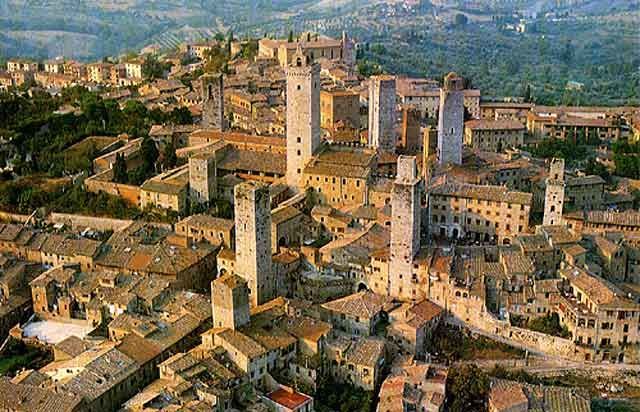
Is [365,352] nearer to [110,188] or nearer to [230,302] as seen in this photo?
[230,302]

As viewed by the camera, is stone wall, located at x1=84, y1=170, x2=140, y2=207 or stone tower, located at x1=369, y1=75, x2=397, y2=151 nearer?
stone wall, located at x1=84, y1=170, x2=140, y2=207

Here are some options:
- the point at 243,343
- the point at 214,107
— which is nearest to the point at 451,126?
the point at 214,107

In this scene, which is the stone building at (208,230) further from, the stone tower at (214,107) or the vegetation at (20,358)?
the stone tower at (214,107)

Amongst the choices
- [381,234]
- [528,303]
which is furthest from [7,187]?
[528,303]

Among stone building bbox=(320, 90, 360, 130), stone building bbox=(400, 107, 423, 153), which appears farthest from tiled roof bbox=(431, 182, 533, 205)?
stone building bbox=(320, 90, 360, 130)

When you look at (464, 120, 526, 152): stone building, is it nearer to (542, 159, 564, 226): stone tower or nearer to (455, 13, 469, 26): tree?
(542, 159, 564, 226): stone tower

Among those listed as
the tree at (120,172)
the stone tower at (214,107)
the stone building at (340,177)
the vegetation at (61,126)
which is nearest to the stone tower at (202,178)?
the tree at (120,172)
